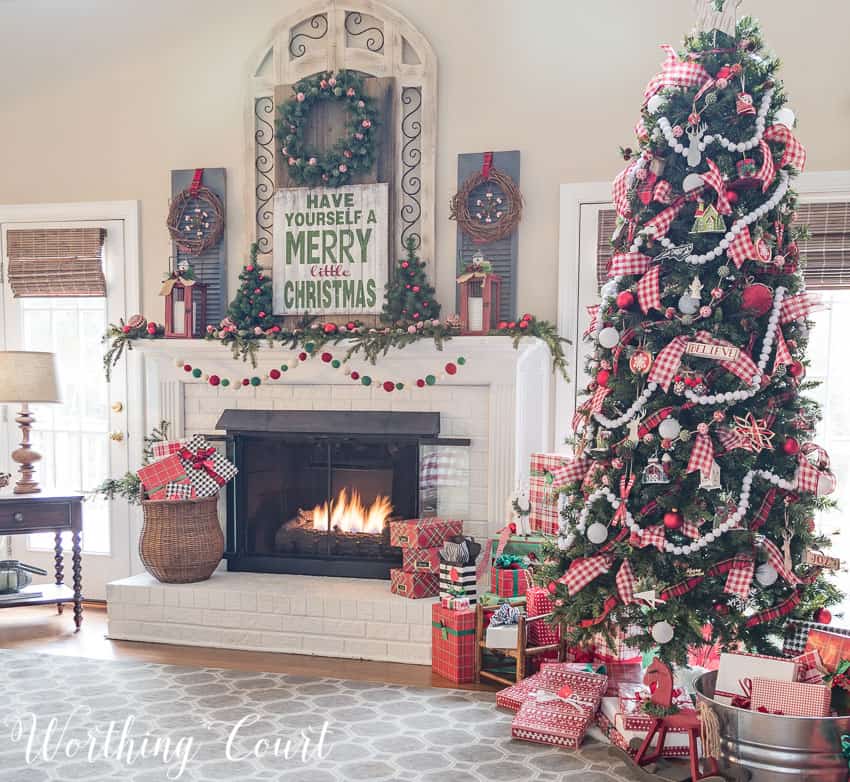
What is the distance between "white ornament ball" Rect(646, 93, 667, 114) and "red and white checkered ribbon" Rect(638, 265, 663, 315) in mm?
566

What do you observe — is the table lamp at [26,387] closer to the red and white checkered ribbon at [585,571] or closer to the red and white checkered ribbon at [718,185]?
the red and white checkered ribbon at [585,571]

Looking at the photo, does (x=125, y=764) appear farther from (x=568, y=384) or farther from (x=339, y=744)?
(x=568, y=384)

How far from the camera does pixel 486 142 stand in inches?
183

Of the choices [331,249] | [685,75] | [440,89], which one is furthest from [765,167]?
[331,249]

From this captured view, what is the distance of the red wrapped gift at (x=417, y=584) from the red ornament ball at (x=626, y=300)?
1.74 m

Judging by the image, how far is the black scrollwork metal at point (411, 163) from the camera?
4719 mm

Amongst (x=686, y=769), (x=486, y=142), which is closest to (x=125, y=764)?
(x=686, y=769)

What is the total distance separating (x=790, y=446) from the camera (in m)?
3.13

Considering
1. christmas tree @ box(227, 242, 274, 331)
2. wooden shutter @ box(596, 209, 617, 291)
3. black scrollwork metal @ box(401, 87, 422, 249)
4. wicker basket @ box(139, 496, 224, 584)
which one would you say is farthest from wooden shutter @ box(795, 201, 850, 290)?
wicker basket @ box(139, 496, 224, 584)

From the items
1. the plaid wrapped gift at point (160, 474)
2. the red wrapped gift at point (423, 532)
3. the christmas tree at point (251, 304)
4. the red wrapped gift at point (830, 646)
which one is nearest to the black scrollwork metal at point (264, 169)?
the christmas tree at point (251, 304)

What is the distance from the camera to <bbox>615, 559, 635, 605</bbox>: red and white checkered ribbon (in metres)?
3.27

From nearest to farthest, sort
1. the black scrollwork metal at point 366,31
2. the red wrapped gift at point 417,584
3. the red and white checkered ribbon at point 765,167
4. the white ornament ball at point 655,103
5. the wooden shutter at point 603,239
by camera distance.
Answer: the red and white checkered ribbon at point 765,167, the white ornament ball at point 655,103, the red wrapped gift at point 417,584, the wooden shutter at point 603,239, the black scrollwork metal at point 366,31

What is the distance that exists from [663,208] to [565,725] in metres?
1.92

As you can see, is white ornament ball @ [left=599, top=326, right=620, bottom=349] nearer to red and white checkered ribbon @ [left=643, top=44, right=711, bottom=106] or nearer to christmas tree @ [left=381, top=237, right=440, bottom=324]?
red and white checkered ribbon @ [left=643, top=44, right=711, bottom=106]
